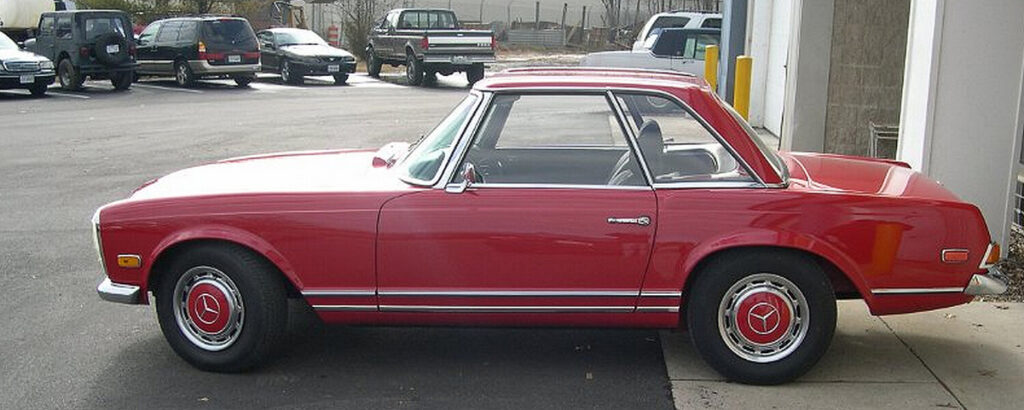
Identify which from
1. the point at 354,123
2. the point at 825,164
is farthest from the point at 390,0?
the point at 825,164

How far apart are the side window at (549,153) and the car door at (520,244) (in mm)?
15

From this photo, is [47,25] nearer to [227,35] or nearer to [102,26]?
[102,26]

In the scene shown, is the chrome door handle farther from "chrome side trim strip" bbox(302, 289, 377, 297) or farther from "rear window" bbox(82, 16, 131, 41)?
"rear window" bbox(82, 16, 131, 41)

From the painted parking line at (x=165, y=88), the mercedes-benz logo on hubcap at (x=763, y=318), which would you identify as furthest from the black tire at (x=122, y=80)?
the mercedes-benz logo on hubcap at (x=763, y=318)

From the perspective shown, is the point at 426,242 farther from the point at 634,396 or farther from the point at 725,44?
the point at 725,44

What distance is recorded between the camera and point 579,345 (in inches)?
231

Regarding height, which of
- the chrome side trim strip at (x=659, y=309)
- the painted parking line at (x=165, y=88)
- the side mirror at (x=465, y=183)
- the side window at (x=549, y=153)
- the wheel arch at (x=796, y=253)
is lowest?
the painted parking line at (x=165, y=88)

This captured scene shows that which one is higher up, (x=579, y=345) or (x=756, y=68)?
(x=756, y=68)

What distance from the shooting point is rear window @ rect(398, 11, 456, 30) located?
89.7 feet

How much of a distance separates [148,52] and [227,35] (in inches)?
96.6

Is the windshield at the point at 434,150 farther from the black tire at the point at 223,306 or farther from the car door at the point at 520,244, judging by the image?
the black tire at the point at 223,306

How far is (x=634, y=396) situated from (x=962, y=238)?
168 cm

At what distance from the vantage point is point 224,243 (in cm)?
528

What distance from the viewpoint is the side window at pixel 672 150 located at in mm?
5180
